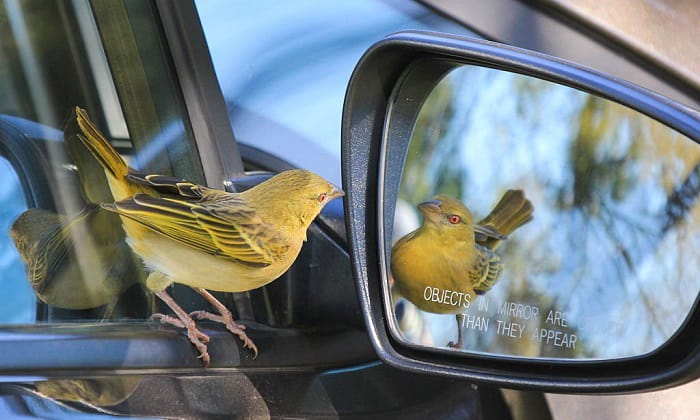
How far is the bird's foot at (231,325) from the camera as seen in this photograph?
1535mm

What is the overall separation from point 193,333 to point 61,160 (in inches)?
13.8

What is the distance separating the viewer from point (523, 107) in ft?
5.29

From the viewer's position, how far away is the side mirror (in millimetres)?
1487

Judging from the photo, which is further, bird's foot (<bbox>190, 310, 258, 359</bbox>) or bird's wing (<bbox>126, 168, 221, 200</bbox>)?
bird's foot (<bbox>190, 310, 258, 359</bbox>)

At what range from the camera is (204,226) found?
4.51 ft

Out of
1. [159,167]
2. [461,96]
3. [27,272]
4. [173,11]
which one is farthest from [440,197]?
[27,272]

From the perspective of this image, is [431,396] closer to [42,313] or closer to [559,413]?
[559,413]

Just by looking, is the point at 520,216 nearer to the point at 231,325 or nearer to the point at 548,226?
the point at 548,226

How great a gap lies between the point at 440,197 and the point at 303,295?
0.34 metres

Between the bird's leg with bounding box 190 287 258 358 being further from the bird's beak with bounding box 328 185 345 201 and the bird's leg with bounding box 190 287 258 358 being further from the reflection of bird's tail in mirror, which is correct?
the reflection of bird's tail in mirror

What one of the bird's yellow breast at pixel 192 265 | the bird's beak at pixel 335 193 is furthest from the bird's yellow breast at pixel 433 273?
the bird's yellow breast at pixel 192 265

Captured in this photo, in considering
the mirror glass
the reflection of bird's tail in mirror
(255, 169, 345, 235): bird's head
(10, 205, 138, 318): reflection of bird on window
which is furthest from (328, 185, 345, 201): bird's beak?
(10, 205, 138, 318): reflection of bird on window

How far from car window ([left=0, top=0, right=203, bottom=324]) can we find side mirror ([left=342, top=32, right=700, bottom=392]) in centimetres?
42

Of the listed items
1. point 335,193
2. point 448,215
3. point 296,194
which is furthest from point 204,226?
point 448,215
